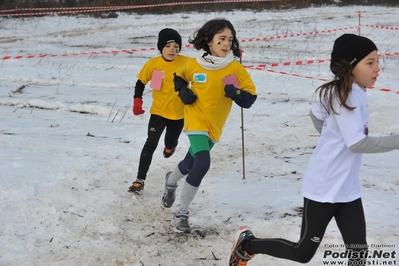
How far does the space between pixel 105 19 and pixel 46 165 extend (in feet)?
62.8

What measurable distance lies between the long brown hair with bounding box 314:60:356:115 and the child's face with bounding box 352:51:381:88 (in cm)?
5

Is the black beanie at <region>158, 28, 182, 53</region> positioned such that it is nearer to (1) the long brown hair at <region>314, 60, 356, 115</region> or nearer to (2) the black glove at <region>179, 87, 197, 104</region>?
(2) the black glove at <region>179, 87, 197, 104</region>

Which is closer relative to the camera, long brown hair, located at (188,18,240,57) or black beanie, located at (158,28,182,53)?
long brown hair, located at (188,18,240,57)

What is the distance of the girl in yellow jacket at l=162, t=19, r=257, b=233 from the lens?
5.22m

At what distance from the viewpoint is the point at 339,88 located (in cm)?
363

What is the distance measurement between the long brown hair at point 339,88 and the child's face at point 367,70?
0.05 metres

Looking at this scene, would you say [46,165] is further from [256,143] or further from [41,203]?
[256,143]

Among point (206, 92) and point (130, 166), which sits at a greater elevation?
point (206, 92)

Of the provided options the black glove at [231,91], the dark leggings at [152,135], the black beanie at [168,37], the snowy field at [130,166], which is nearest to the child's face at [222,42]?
the black glove at [231,91]

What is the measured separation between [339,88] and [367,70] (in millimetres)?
205

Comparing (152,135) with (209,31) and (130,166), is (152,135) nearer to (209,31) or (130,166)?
(130,166)

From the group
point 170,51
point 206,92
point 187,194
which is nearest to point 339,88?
point 206,92

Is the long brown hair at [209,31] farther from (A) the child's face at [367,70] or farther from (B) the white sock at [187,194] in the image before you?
(A) the child's face at [367,70]

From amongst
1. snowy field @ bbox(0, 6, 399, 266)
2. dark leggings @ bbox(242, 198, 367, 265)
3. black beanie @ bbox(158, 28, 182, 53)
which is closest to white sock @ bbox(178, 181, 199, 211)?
snowy field @ bbox(0, 6, 399, 266)
